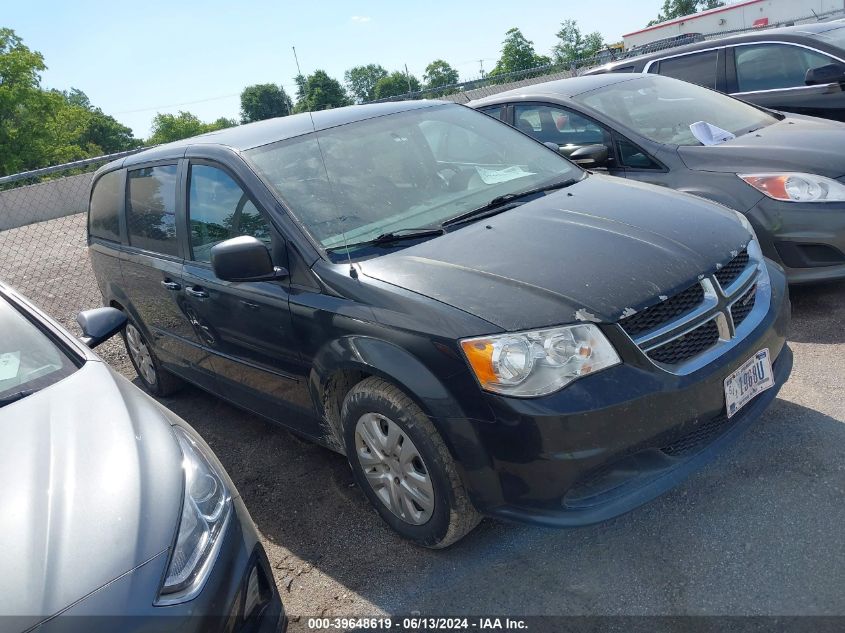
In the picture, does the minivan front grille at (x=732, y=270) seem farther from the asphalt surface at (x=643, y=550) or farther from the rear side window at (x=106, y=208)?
the rear side window at (x=106, y=208)

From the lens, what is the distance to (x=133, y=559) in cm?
190

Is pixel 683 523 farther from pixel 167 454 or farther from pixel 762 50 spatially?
pixel 762 50

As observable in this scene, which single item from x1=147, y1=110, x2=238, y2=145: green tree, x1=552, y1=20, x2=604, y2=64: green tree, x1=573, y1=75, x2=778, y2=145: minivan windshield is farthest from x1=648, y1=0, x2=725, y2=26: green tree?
x1=573, y1=75, x2=778, y2=145: minivan windshield

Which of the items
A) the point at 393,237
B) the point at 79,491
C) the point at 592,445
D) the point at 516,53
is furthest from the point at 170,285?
the point at 516,53

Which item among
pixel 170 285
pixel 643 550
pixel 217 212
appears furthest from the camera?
pixel 170 285

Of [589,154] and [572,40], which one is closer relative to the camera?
[589,154]

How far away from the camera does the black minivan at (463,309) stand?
8.00 ft

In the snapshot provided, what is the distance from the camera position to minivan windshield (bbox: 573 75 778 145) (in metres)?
5.13

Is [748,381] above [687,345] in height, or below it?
below

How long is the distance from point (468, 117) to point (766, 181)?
6.26 feet

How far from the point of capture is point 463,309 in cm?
254

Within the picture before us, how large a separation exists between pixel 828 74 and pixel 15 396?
648cm

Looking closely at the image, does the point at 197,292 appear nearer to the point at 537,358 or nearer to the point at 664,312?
the point at 537,358

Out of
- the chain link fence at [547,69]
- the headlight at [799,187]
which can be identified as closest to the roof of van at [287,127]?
the headlight at [799,187]
